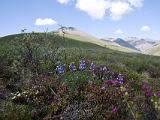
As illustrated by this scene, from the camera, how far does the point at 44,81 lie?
1285 centimetres

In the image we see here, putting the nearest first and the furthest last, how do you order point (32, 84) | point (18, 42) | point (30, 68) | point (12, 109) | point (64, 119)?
point (64, 119), point (12, 109), point (32, 84), point (30, 68), point (18, 42)

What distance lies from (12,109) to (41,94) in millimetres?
1735

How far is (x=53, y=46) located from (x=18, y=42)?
175 cm

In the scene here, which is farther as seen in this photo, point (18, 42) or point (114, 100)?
point (18, 42)

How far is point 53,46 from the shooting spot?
19.1 meters

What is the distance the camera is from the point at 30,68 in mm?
16812

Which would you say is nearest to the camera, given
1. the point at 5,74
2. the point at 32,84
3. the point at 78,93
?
the point at 78,93

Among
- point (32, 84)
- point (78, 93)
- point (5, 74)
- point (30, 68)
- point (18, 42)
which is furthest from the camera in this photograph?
point (18, 42)

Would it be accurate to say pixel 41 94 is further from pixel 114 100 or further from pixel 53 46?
pixel 53 46

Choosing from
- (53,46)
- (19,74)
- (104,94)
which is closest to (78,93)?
(104,94)

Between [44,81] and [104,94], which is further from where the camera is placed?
[44,81]

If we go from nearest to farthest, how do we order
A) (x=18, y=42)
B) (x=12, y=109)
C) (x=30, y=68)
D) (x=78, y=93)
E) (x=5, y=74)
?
(x=12, y=109) < (x=78, y=93) < (x=5, y=74) < (x=30, y=68) < (x=18, y=42)

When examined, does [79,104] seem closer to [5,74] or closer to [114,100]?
[114,100]

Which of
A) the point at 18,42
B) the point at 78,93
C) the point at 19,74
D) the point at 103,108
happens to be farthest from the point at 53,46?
the point at 103,108
